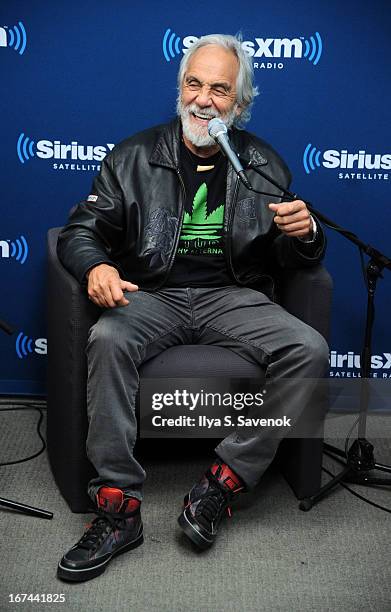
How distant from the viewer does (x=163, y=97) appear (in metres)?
3.10

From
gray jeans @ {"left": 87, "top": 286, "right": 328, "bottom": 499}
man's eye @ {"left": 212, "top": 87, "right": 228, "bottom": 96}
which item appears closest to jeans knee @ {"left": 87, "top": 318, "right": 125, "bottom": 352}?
gray jeans @ {"left": 87, "top": 286, "right": 328, "bottom": 499}

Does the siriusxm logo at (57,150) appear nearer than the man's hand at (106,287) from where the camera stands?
No

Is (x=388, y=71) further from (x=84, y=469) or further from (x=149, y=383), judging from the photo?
(x=84, y=469)

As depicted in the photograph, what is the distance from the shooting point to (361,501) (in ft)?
8.71

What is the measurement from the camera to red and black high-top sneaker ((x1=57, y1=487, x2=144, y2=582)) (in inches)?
86.4

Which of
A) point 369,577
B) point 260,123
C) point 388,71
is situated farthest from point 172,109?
point 369,577

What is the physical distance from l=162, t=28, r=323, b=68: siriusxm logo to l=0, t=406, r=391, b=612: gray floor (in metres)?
1.45

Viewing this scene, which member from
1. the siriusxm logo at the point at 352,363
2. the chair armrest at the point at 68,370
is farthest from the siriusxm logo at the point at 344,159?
the chair armrest at the point at 68,370

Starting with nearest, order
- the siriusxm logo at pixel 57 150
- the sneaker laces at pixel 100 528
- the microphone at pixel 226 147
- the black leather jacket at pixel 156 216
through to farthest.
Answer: the microphone at pixel 226 147 → the sneaker laces at pixel 100 528 → the black leather jacket at pixel 156 216 → the siriusxm logo at pixel 57 150

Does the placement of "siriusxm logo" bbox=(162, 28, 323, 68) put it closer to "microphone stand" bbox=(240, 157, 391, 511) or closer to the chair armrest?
"microphone stand" bbox=(240, 157, 391, 511)

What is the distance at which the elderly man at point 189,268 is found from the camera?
2320mm

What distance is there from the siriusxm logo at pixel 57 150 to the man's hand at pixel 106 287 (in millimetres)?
909

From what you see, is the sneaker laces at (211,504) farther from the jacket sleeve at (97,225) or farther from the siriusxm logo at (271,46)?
the siriusxm logo at (271,46)

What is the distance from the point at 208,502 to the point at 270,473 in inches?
18.8
